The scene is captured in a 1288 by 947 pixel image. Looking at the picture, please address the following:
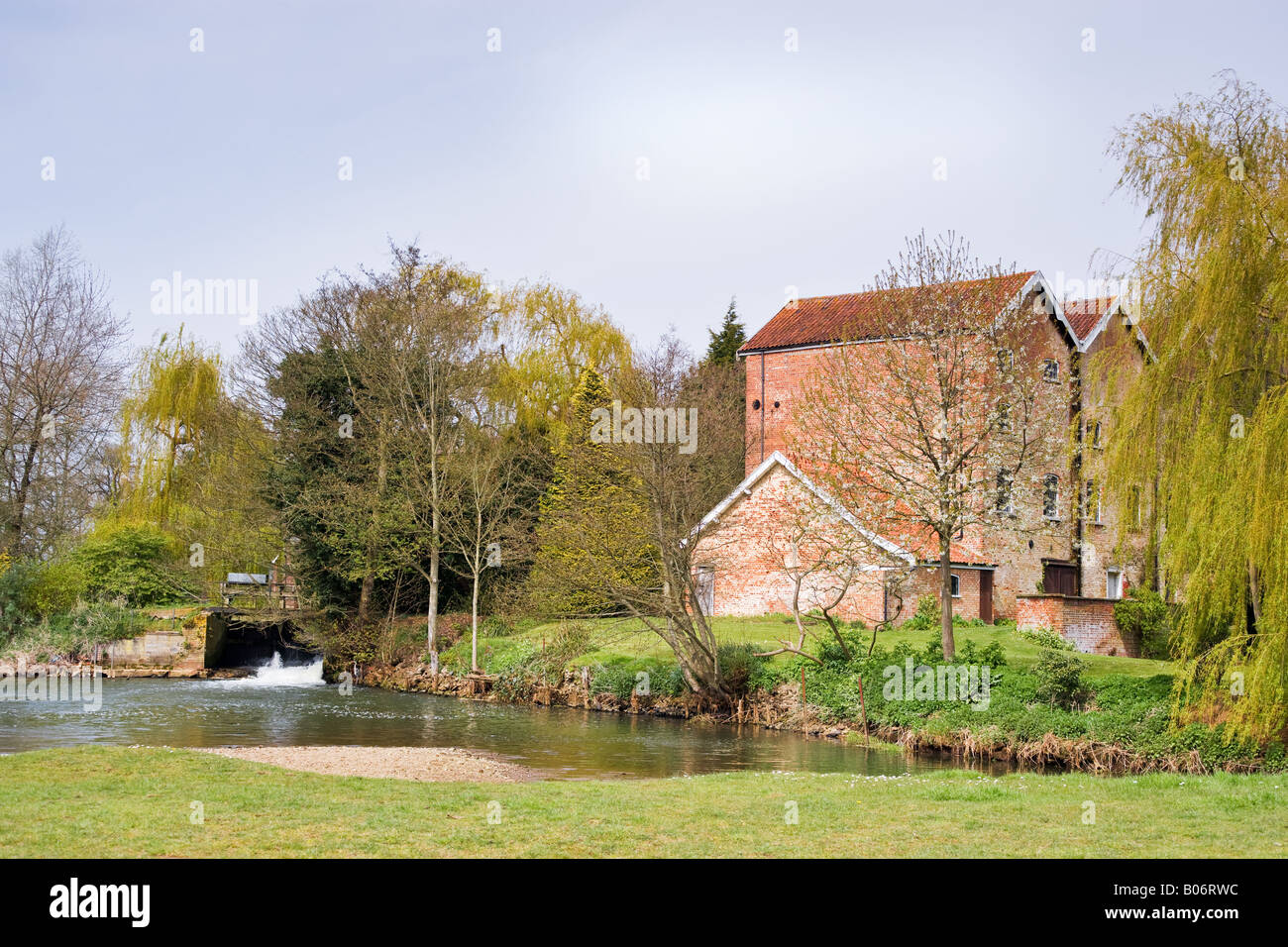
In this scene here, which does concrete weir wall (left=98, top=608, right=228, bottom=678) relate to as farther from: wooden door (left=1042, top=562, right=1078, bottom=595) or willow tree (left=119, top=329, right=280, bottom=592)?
wooden door (left=1042, top=562, right=1078, bottom=595)

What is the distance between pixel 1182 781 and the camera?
1382 cm

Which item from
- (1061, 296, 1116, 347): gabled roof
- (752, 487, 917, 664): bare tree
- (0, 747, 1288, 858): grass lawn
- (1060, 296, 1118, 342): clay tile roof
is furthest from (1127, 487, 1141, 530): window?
(1060, 296, 1118, 342): clay tile roof

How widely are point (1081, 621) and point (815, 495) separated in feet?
28.6

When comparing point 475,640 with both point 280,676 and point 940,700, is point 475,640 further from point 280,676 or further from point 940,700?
point 940,700

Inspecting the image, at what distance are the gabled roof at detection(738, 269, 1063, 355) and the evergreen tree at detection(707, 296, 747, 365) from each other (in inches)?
754

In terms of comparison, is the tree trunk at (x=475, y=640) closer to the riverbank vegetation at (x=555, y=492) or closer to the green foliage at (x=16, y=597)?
the riverbank vegetation at (x=555, y=492)

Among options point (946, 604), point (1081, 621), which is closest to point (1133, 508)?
point (946, 604)

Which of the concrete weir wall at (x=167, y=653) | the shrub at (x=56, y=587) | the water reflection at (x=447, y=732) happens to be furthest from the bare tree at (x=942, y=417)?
the shrub at (x=56, y=587)

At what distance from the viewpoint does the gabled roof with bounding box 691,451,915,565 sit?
88.1 ft

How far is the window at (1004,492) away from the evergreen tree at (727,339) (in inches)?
1486

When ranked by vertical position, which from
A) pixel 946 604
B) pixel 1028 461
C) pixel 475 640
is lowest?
pixel 475 640

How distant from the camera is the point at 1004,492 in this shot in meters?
25.9
